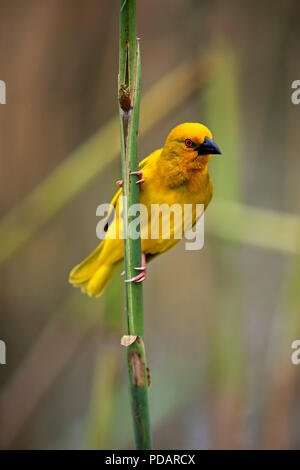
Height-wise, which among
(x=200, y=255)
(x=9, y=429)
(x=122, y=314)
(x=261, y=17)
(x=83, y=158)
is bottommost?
(x=9, y=429)

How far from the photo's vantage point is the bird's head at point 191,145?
1330mm

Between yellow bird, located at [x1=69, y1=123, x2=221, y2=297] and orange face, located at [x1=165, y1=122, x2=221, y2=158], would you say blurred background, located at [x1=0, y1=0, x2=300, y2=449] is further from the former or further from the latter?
orange face, located at [x1=165, y1=122, x2=221, y2=158]

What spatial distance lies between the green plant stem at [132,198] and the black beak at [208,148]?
360mm

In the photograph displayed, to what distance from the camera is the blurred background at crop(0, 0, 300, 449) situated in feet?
6.12

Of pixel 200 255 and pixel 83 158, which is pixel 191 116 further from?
pixel 83 158

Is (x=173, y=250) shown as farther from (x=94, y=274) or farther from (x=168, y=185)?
(x=168, y=185)

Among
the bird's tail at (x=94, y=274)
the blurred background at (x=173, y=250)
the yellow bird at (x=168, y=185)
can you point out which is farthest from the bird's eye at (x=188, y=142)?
the bird's tail at (x=94, y=274)

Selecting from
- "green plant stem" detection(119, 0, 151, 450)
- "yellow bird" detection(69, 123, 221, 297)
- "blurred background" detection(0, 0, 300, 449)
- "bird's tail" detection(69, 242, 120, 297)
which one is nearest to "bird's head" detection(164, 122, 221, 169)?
"yellow bird" detection(69, 123, 221, 297)

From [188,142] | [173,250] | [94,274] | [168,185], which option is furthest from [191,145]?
[173,250]

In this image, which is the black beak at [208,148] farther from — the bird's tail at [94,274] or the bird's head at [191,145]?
the bird's tail at [94,274]

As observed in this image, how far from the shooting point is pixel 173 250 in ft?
8.77
